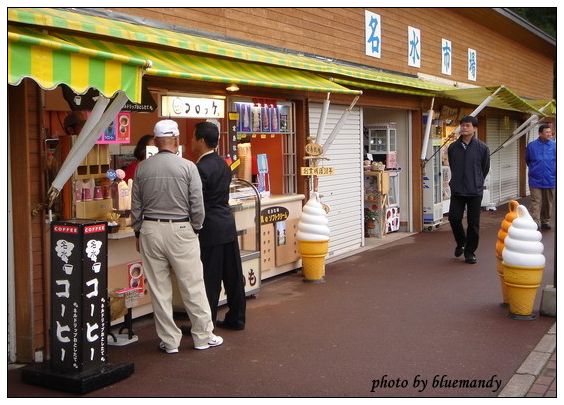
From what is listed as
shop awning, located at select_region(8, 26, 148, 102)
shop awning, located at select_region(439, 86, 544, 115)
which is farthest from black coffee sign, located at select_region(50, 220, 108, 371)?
shop awning, located at select_region(439, 86, 544, 115)

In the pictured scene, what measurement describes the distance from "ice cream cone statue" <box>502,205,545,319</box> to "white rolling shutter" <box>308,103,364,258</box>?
397 cm

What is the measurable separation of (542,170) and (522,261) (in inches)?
266

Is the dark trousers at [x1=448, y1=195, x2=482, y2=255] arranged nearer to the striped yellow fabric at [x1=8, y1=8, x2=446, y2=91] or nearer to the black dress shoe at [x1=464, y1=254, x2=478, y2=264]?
the black dress shoe at [x1=464, y1=254, x2=478, y2=264]

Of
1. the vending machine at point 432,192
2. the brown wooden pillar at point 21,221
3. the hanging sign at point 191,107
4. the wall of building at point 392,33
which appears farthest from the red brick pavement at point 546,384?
the vending machine at point 432,192

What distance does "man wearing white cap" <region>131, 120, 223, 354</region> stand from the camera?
5.65m

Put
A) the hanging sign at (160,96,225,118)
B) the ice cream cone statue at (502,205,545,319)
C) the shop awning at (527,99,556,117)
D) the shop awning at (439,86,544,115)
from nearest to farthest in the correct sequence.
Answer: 1. the ice cream cone statue at (502,205,545,319)
2. the hanging sign at (160,96,225,118)
3. the shop awning at (439,86,544,115)
4. the shop awning at (527,99,556,117)

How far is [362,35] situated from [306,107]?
121 inches

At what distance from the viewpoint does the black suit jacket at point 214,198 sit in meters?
6.23

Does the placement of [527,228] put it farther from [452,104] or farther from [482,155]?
[452,104]

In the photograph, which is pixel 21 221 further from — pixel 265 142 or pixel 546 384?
pixel 265 142

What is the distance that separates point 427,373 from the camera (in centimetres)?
538

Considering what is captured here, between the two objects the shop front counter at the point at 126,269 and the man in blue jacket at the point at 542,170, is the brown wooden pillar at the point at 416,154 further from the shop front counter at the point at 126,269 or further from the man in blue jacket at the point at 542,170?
the shop front counter at the point at 126,269

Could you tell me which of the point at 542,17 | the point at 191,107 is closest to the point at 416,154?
the point at 191,107

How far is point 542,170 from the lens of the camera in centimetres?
1297
